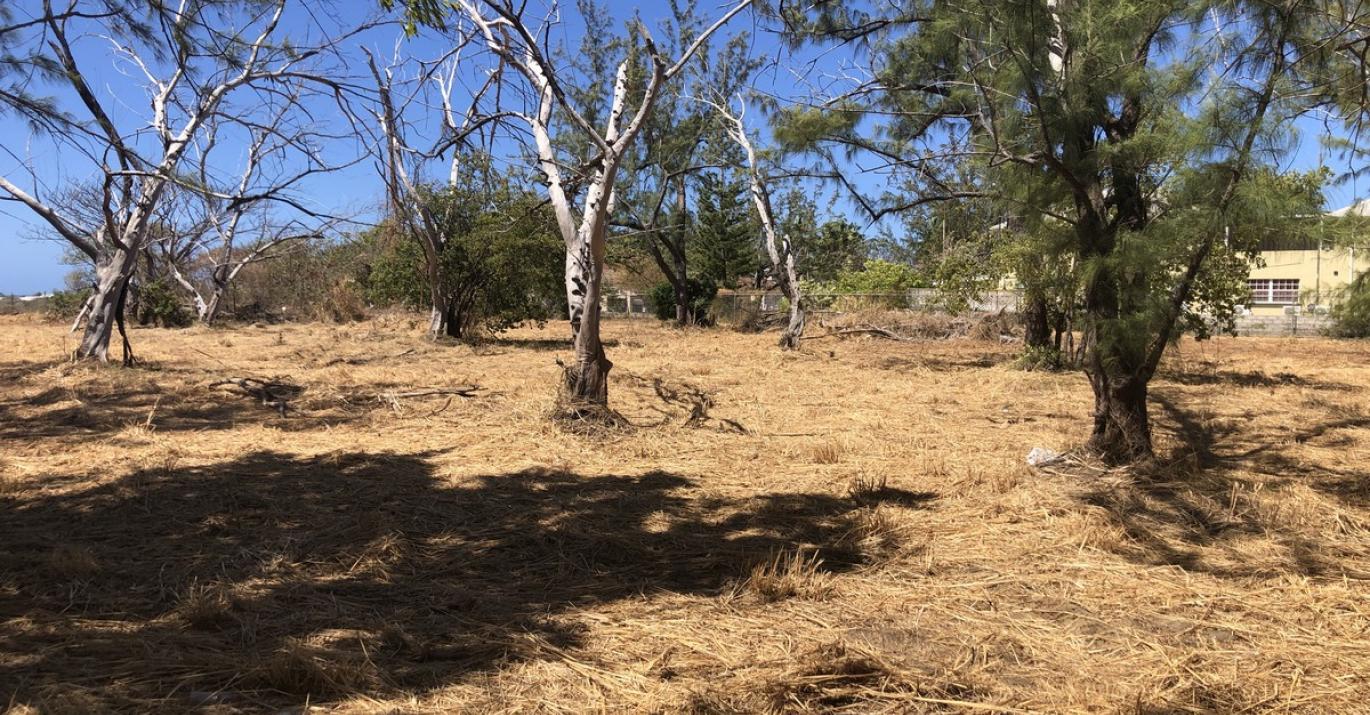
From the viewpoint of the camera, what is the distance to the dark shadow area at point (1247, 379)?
12.1 meters

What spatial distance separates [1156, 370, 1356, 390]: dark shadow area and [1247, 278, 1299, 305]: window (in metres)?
21.0

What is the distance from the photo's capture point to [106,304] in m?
12.5

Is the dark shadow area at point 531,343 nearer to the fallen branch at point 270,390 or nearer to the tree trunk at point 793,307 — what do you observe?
the tree trunk at point 793,307

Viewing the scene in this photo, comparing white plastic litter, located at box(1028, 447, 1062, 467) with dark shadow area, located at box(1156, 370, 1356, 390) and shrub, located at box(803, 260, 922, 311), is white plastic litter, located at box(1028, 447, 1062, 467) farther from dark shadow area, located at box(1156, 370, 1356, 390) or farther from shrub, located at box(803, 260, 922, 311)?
shrub, located at box(803, 260, 922, 311)

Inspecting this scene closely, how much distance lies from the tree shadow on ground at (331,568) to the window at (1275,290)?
32.4 metres

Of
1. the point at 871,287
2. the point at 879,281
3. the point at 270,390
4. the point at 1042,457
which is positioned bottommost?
the point at 1042,457

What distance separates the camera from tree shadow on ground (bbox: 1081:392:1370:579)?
14.5ft

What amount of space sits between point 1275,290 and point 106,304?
35.8 meters

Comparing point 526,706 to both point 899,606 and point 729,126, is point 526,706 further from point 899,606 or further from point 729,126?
point 729,126

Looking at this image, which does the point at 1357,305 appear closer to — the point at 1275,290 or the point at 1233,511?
the point at 1233,511

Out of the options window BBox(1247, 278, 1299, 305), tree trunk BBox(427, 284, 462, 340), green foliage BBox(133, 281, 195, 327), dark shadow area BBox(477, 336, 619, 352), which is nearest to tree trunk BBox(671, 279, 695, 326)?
dark shadow area BBox(477, 336, 619, 352)

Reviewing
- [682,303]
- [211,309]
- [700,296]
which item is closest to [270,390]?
[682,303]

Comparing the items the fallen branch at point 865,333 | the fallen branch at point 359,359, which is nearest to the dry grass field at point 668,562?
the fallen branch at point 359,359

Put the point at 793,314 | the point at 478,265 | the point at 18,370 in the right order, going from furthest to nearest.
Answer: the point at 478,265, the point at 793,314, the point at 18,370
